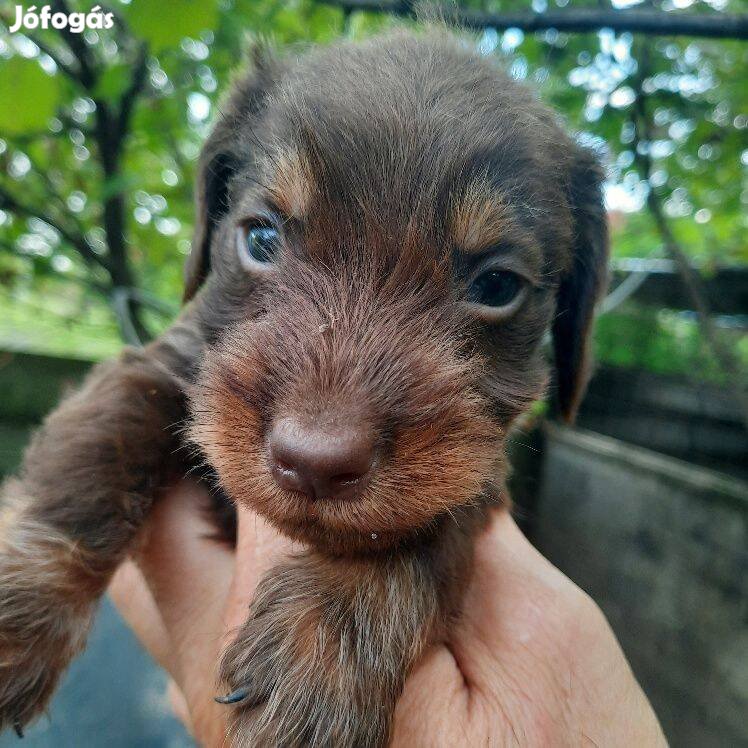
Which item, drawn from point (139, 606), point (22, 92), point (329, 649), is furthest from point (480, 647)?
point (22, 92)

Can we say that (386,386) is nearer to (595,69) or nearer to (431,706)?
(431,706)

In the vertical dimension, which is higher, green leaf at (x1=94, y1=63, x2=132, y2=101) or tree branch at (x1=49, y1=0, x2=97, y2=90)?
tree branch at (x1=49, y1=0, x2=97, y2=90)

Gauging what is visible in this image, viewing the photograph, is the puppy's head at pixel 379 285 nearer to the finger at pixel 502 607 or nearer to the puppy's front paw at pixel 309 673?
the puppy's front paw at pixel 309 673

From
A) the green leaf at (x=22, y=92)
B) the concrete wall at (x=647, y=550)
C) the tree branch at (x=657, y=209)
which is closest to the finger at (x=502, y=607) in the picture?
the concrete wall at (x=647, y=550)

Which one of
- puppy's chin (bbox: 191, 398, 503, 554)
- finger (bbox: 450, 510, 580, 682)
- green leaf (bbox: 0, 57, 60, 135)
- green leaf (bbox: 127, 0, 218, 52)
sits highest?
green leaf (bbox: 127, 0, 218, 52)

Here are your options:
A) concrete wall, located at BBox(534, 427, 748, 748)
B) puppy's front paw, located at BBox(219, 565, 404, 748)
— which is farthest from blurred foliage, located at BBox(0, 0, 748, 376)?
puppy's front paw, located at BBox(219, 565, 404, 748)

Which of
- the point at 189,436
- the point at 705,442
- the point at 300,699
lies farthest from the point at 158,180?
the point at 705,442

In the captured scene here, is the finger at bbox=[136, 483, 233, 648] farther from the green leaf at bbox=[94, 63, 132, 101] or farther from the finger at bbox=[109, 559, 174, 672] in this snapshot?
the green leaf at bbox=[94, 63, 132, 101]
